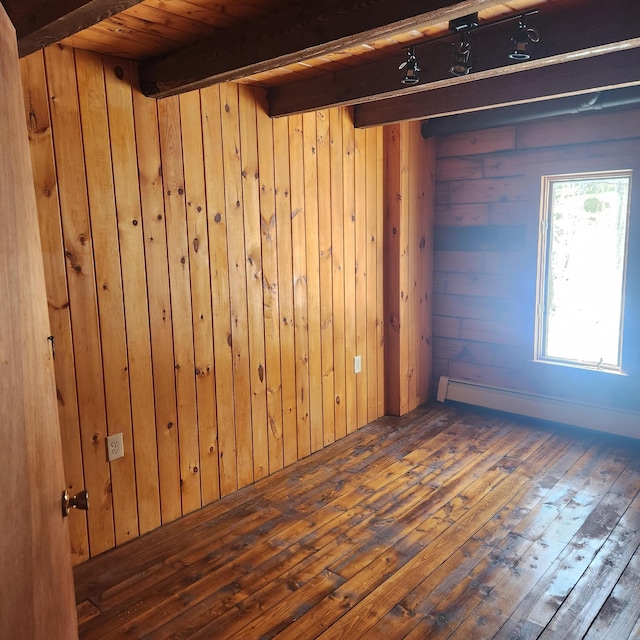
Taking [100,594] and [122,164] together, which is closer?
[100,594]

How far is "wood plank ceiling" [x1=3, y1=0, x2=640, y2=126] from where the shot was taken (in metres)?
1.71

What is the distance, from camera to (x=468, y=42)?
220 centimetres

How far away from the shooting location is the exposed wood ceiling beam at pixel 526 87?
260cm

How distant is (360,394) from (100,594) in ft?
7.45

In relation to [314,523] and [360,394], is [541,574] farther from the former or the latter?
[360,394]

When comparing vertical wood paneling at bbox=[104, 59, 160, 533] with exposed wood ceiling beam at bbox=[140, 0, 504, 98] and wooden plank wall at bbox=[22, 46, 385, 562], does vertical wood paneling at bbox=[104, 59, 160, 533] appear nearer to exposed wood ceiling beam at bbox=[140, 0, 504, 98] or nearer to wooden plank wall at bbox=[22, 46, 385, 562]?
wooden plank wall at bbox=[22, 46, 385, 562]

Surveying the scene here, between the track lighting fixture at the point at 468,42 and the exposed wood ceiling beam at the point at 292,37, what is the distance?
1.58 feet

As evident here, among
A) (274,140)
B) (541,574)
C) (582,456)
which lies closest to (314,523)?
(541,574)

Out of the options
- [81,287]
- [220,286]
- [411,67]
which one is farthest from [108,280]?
[411,67]

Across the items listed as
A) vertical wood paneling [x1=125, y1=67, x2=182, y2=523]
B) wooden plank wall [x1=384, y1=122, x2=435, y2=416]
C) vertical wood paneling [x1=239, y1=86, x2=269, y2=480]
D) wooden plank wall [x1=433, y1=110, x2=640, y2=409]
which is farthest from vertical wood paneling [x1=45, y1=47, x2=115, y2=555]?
wooden plank wall [x1=433, y1=110, x2=640, y2=409]

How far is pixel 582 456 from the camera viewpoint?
3598mm

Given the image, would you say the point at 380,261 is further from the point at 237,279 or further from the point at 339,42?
the point at 339,42

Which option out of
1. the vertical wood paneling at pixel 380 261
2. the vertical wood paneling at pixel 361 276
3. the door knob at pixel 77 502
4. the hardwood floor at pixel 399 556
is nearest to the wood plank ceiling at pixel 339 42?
the vertical wood paneling at pixel 361 276

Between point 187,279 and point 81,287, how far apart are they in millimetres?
559
